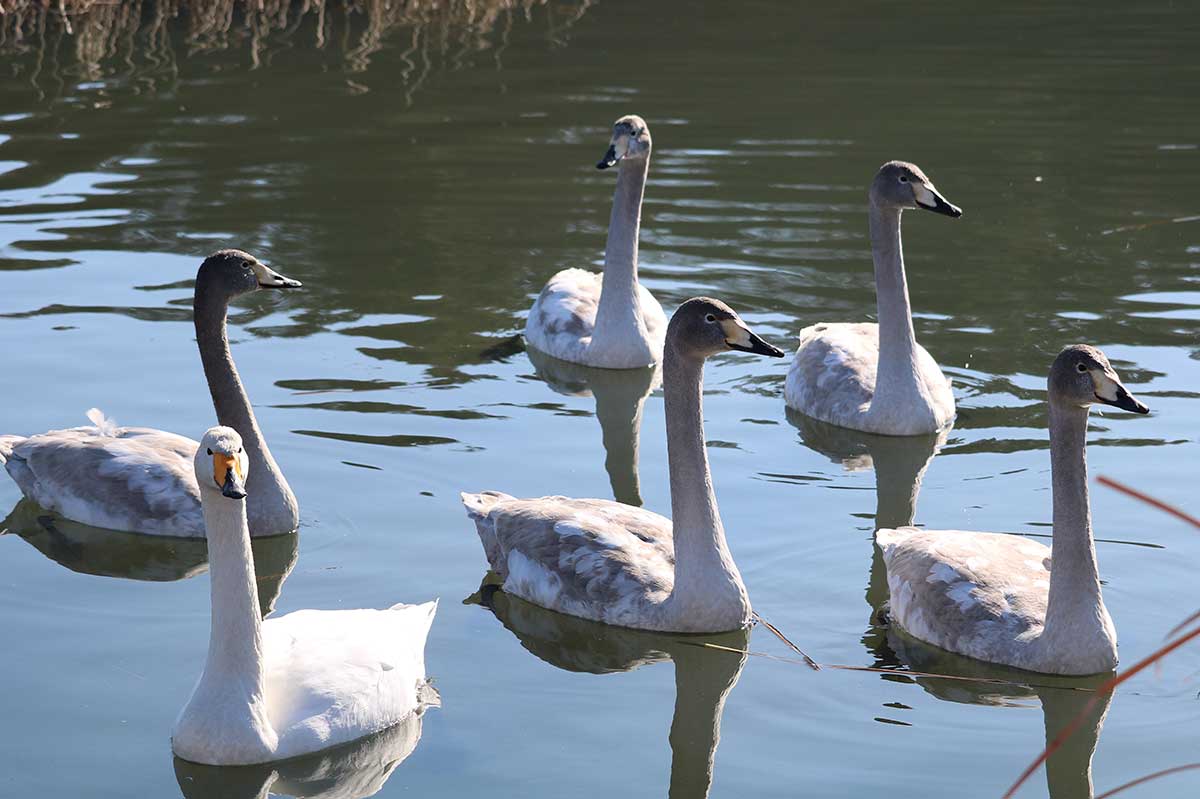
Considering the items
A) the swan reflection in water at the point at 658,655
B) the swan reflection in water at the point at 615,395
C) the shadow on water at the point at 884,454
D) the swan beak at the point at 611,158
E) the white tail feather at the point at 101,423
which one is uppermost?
the swan beak at the point at 611,158

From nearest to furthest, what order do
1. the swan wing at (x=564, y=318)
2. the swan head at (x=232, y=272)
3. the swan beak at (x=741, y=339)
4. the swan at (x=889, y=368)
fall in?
1. the swan beak at (x=741, y=339)
2. the swan head at (x=232, y=272)
3. the swan at (x=889, y=368)
4. the swan wing at (x=564, y=318)

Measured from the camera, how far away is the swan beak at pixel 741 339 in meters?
8.79

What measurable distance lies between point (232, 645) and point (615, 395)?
619cm

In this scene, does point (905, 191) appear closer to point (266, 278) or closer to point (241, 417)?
point (266, 278)

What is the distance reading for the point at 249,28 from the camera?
27078 mm

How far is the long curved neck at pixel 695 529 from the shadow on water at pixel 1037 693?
0.72 metres

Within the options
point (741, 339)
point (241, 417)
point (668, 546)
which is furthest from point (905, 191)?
point (241, 417)

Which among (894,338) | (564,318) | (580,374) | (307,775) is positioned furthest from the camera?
(564,318)

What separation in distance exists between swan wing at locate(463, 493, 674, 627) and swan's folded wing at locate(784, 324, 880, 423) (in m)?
2.99

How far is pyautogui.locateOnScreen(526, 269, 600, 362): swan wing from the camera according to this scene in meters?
13.6

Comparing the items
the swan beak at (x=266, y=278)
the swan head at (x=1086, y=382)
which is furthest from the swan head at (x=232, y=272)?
the swan head at (x=1086, y=382)

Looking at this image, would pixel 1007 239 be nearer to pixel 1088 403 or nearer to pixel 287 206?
pixel 287 206

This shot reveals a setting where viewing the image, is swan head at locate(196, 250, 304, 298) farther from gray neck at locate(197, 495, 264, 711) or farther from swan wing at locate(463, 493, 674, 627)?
gray neck at locate(197, 495, 264, 711)

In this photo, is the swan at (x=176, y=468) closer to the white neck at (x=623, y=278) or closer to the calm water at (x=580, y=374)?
the calm water at (x=580, y=374)
